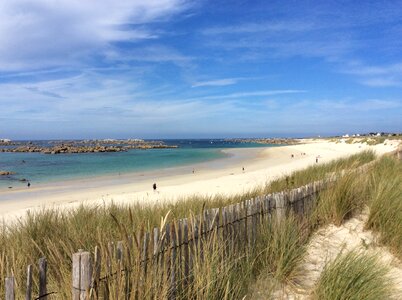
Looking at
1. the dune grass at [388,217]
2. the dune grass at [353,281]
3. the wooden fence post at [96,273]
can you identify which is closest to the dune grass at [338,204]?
the dune grass at [388,217]

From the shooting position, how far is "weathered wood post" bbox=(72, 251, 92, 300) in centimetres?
229

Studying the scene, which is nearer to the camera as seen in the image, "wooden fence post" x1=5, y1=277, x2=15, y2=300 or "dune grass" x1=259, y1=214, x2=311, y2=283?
"wooden fence post" x1=5, y1=277, x2=15, y2=300

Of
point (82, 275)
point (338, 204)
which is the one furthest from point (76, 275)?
point (338, 204)

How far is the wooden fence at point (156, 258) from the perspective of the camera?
235 centimetres

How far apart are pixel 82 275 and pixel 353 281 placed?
2.48 meters

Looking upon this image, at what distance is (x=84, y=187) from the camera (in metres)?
20.1

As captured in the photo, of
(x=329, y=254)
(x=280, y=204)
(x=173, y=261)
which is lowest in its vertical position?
(x=329, y=254)

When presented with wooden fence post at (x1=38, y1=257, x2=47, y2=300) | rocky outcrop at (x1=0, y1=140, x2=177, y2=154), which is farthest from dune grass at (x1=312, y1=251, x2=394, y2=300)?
rocky outcrop at (x1=0, y1=140, x2=177, y2=154)

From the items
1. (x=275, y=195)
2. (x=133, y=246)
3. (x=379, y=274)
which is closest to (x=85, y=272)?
(x=133, y=246)

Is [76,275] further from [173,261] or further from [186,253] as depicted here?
[186,253]

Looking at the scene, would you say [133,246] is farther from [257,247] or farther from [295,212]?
[295,212]

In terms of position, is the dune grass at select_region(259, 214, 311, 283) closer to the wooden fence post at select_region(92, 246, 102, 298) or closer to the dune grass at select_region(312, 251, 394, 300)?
the dune grass at select_region(312, 251, 394, 300)

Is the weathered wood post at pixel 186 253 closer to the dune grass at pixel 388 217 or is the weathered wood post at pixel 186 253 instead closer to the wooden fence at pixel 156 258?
the wooden fence at pixel 156 258

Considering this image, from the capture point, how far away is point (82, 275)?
233 cm
